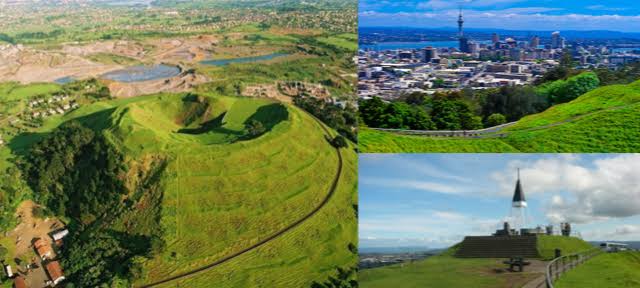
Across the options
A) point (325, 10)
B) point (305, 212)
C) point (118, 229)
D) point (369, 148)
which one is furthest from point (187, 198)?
point (325, 10)

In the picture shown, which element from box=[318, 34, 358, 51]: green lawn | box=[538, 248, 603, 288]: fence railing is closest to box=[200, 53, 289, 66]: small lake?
box=[318, 34, 358, 51]: green lawn

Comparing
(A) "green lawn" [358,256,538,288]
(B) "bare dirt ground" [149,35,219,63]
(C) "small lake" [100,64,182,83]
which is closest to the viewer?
(A) "green lawn" [358,256,538,288]

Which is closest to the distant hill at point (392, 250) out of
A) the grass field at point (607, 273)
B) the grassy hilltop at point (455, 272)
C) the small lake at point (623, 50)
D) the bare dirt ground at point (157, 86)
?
the grassy hilltop at point (455, 272)

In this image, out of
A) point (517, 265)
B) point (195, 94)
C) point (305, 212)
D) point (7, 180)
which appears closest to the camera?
point (517, 265)

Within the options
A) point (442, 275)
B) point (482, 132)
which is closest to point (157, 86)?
point (482, 132)

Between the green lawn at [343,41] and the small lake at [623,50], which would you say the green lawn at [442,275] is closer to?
the small lake at [623,50]

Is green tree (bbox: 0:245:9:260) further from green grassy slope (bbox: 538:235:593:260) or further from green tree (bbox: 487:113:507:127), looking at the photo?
green grassy slope (bbox: 538:235:593:260)

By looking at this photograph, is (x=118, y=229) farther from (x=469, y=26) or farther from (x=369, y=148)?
(x=469, y=26)
